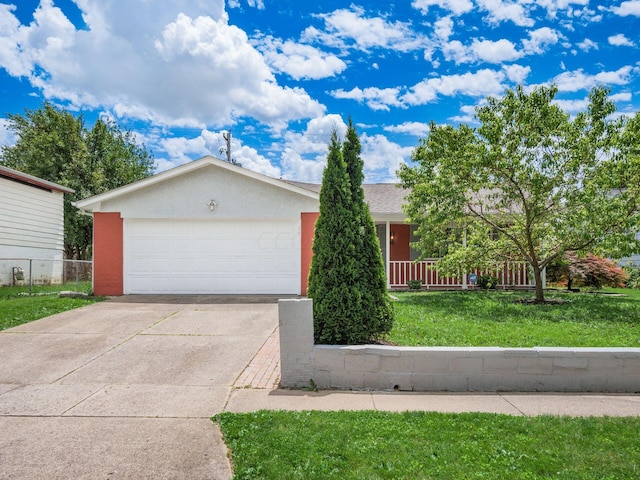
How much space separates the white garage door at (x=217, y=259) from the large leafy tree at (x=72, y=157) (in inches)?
457

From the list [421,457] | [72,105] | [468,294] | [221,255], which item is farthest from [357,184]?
[72,105]

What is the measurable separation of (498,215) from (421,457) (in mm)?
11202

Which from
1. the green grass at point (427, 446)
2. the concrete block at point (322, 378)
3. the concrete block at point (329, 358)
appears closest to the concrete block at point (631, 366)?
the green grass at point (427, 446)

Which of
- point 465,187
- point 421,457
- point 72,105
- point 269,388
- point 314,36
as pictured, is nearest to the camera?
point 421,457

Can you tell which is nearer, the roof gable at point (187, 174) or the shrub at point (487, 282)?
the roof gable at point (187, 174)

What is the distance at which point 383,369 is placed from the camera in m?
4.86

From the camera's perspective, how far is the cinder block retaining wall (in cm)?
484

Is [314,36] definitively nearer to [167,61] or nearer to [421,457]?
[167,61]

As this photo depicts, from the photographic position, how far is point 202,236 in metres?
11.9

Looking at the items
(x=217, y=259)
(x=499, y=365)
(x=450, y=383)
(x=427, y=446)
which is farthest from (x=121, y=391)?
(x=217, y=259)

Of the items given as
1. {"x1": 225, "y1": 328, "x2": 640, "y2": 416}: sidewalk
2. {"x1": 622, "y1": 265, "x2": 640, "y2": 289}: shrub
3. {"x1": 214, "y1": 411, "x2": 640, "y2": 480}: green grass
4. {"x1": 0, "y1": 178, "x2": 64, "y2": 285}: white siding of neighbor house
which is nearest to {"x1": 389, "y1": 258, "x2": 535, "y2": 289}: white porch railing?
{"x1": 622, "y1": 265, "x2": 640, "y2": 289}: shrub

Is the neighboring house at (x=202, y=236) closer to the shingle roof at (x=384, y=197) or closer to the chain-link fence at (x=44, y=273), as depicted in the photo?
the shingle roof at (x=384, y=197)

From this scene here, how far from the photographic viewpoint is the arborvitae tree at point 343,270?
5.27 m

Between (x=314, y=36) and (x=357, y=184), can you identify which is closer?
(x=357, y=184)
